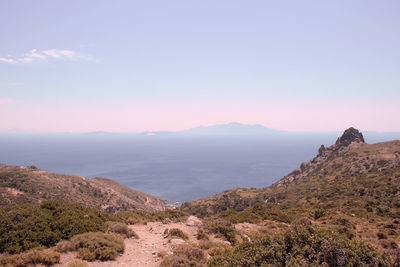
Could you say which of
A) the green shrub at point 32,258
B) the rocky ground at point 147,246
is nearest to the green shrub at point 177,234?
the rocky ground at point 147,246

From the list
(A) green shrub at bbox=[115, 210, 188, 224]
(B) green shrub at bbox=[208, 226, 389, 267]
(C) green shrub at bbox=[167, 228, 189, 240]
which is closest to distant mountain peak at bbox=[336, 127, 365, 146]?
(A) green shrub at bbox=[115, 210, 188, 224]

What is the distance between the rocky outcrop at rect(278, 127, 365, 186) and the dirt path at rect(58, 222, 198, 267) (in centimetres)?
7891

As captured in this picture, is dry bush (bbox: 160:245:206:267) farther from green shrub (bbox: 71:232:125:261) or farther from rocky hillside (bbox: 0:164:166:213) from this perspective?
rocky hillside (bbox: 0:164:166:213)

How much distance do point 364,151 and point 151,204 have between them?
8493 centimetres

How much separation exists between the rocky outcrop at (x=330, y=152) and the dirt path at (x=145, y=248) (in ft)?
259

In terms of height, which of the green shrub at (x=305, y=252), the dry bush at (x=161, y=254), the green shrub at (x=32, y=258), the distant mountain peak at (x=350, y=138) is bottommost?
the dry bush at (x=161, y=254)

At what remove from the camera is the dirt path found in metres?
9.53

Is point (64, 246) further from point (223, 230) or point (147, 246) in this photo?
point (223, 230)

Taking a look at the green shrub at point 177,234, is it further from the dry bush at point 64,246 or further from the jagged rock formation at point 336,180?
the jagged rock formation at point 336,180

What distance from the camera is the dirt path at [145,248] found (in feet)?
31.3

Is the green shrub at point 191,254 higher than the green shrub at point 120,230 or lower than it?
higher

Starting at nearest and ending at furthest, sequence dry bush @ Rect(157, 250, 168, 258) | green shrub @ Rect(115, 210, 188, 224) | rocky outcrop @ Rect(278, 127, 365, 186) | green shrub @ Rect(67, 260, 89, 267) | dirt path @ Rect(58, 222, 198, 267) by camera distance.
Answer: green shrub @ Rect(67, 260, 89, 267) < dirt path @ Rect(58, 222, 198, 267) < dry bush @ Rect(157, 250, 168, 258) < green shrub @ Rect(115, 210, 188, 224) < rocky outcrop @ Rect(278, 127, 365, 186)

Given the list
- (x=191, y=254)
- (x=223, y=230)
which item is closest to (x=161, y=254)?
(x=191, y=254)

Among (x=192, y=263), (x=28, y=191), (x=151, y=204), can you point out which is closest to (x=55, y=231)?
(x=192, y=263)
